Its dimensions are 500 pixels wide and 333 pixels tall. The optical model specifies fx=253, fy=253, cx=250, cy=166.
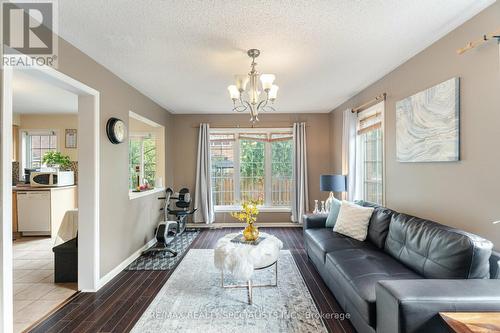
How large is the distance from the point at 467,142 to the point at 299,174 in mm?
3608

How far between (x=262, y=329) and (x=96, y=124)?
274cm

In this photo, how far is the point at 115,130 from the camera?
10.5ft

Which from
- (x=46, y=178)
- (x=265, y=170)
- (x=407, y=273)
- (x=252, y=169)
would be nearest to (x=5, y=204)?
(x=407, y=273)

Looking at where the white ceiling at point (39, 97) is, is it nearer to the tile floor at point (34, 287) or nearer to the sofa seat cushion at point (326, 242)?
the tile floor at point (34, 287)

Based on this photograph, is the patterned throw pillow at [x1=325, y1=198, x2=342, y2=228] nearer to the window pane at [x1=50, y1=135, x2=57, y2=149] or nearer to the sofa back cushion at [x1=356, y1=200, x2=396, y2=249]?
the sofa back cushion at [x1=356, y1=200, x2=396, y2=249]

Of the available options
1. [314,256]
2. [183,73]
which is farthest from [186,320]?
[183,73]

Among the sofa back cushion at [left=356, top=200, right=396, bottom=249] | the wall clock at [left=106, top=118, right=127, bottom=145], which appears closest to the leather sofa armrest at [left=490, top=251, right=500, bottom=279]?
the sofa back cushion at [left=356, top=200, right=396, bottom=249]

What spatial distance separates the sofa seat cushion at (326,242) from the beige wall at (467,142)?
793 millimetres

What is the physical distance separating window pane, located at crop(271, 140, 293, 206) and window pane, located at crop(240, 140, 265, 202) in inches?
11.1

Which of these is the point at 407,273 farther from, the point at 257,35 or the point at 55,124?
the point at 55,124

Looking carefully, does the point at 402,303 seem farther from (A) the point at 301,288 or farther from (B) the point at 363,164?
(B) the point at 363,164

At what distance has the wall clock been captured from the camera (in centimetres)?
313

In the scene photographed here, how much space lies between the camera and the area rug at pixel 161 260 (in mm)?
3506

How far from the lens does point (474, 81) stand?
6.77ft
